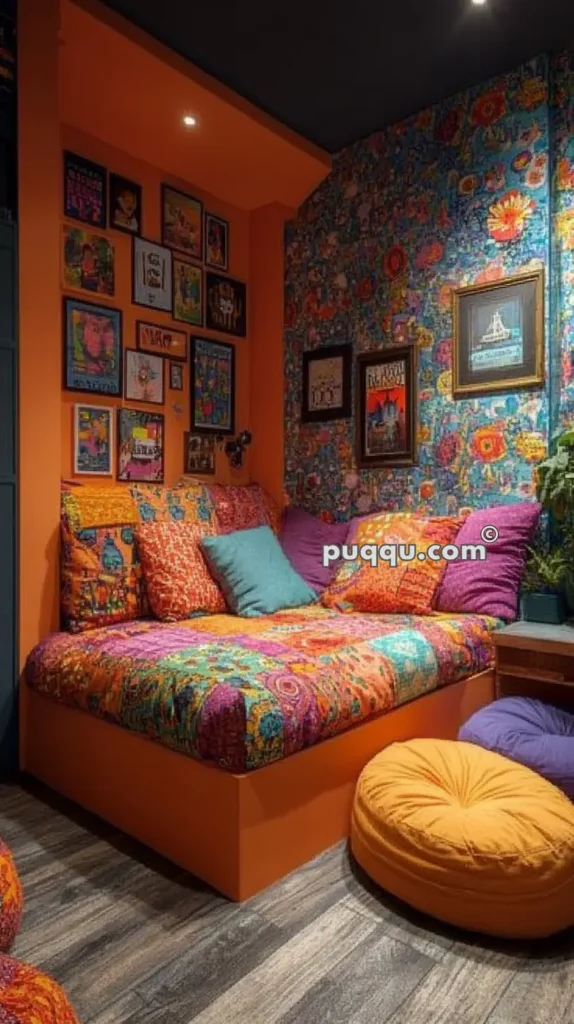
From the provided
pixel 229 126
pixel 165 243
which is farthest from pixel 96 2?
pixel 165 243

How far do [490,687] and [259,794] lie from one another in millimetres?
1239

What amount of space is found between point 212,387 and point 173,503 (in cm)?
83

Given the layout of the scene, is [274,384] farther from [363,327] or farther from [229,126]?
[229,126]

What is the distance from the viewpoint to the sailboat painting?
107 inches

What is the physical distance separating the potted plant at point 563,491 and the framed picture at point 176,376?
1.77 meters

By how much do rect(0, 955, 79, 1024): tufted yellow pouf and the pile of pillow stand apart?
1.72 m

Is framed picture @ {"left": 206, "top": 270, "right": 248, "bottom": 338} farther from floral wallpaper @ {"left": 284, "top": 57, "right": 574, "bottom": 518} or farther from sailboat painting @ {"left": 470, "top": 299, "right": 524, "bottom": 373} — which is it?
sailboat painting @ {"left": 470, "top": 299, "right": 524, "bottom": 373}

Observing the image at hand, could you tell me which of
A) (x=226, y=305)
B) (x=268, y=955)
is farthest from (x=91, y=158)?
(x=268, y=955)

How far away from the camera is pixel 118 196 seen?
2.97 meters

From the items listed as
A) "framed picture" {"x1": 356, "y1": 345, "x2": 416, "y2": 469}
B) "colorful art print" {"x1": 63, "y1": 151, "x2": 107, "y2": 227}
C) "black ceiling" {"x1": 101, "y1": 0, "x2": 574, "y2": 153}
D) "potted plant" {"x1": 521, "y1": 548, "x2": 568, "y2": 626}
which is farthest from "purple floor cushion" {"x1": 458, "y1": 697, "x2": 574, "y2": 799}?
"colorful art print" {"x1": 63, "y1": 151, "x2": 107, "y2": 227}

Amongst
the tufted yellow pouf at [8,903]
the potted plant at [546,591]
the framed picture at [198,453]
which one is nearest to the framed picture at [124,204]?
the framed picture at [198,453]

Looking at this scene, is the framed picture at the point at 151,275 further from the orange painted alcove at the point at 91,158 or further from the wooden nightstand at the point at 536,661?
the wooden nightstand at the point at 536,661

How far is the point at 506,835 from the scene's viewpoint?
1.48 meters

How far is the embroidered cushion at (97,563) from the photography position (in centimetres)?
245
